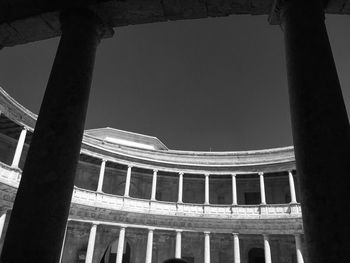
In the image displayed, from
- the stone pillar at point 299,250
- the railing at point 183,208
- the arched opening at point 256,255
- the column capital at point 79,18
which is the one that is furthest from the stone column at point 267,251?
the column capital at point 79,18

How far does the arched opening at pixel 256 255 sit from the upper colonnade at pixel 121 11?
872 inches

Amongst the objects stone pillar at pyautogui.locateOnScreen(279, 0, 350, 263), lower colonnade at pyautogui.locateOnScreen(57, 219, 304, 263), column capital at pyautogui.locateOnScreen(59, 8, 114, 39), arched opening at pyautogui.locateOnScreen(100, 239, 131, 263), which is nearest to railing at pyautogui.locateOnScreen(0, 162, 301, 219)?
lower colonnade at pyautogui.locateOnScreen(57, 219, 304, 263)

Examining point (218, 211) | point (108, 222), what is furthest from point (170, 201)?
point (108, 222)

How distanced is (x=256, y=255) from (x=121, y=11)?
2293 centimetres

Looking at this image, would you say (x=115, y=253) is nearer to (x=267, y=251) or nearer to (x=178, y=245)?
(x=178, y=245)

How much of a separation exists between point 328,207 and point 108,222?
19.9 meters

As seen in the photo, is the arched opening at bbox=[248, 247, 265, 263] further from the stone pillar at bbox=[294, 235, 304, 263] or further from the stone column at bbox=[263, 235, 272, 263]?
the stone pillar at bbox=[294, 235, 304, 263]

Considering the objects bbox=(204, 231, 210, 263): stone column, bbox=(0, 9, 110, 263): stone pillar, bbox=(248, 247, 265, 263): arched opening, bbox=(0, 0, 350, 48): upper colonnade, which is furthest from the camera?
bbox=(248, 247, 265, 263): arched opening

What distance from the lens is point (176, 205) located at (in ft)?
75.4

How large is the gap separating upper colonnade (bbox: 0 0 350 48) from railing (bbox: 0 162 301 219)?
16.3 m

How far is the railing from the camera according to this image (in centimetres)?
2081

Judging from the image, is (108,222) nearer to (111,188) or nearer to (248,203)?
(111,188)

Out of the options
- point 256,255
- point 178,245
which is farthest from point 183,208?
point 256,255

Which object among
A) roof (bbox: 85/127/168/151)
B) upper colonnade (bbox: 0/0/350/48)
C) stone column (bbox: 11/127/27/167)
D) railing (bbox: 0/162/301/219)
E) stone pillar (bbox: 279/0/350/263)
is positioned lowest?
stone pillar (bbox: 279/0/350/263)
